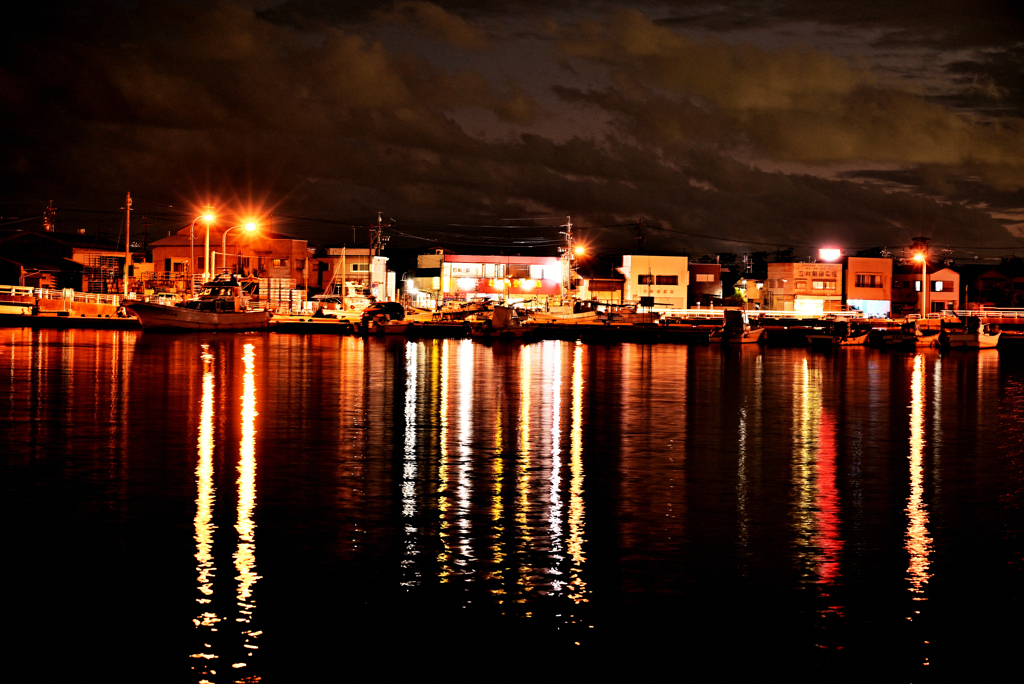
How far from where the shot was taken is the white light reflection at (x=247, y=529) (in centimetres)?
1064

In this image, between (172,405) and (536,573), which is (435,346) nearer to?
(172,405)

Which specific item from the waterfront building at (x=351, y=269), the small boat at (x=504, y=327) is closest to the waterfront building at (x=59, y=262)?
the waterfront building at (x=351, y=269)

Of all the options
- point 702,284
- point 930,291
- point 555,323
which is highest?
point 702,284

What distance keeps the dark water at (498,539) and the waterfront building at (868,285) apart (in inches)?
3182

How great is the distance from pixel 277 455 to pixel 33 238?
8644 cm

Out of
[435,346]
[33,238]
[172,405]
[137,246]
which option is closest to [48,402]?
[172,405]

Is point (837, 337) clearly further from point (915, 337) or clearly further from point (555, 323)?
point (555, 323)

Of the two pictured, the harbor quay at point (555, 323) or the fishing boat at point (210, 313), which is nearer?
the fishing boat at point (210, 313)

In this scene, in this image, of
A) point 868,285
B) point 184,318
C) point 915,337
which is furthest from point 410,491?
point 868,285

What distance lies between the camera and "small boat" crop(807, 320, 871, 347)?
74625 millimetres

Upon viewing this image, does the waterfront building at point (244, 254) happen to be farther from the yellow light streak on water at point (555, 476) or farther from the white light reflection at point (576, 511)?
the white light reflection at point (576, 511)

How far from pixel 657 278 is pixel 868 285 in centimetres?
2126

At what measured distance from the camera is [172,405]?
89.6 ft

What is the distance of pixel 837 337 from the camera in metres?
74.8
